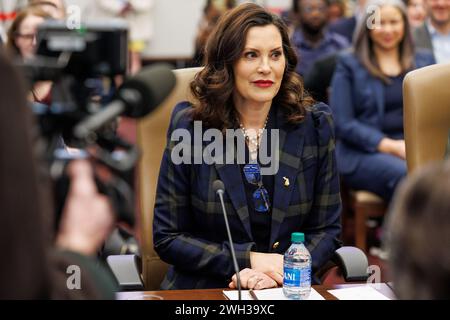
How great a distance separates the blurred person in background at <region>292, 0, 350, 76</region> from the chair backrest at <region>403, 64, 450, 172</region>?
2.37 metres

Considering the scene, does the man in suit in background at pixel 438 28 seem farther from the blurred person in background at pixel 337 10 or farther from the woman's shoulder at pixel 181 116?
the woman's shoulder at pixel 181 116

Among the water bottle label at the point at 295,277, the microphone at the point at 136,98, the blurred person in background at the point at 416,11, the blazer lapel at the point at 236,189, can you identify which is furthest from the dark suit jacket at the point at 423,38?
the microphone at the point at 136,98

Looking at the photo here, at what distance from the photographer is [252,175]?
2178 millimetres

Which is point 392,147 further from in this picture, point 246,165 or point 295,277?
point 295,277

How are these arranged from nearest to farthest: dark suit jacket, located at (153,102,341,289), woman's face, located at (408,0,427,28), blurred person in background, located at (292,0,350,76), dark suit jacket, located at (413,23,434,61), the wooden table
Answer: the wooden table
dark suit jacket, located at (153,102,341,289)
dark suit jacket, located at (413,23,434,61)
blurred person in background, located at (292,0,350,76)
woman's face, located at (408,0,427,28)

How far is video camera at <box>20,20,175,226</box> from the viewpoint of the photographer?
106 cm

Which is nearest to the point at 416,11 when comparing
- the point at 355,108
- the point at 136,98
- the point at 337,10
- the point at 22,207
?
the point at 337,10

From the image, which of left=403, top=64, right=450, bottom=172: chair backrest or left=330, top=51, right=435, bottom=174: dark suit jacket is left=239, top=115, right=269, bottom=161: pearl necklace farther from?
left=330, top=51, right=435, bottom=174: dark suit jacket

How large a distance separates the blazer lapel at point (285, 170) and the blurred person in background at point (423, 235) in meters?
1.16

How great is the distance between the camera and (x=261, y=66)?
221cm

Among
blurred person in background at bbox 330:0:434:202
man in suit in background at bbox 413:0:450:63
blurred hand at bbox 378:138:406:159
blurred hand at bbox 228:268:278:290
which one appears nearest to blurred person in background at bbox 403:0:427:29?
man in suit in background at bbox 413:0:450:63

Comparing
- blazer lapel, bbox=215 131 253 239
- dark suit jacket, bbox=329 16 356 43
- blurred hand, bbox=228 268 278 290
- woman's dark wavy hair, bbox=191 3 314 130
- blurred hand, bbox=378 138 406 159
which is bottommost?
blurred hand, bbox=228 268 278 290

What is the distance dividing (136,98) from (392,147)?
2.66 meters

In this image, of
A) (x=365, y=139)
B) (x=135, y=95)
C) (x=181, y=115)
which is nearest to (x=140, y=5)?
(x=365, y=139)
